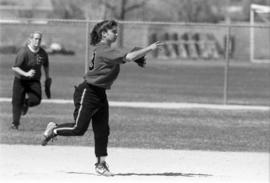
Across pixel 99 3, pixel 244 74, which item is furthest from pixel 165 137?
pixel 99 3

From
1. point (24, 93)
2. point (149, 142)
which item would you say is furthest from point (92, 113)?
point (24, 93)

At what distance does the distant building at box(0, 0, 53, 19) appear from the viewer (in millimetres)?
63469

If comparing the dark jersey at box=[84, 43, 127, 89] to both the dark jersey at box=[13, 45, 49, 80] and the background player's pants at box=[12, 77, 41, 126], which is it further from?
the background player's pants at box=[12, 77, 41, 126]

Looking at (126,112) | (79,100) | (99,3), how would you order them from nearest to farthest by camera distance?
(79,100) → (126,112) → (99,3)

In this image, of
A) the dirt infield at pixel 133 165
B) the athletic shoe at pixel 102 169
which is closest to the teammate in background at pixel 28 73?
the dirt infield at pixel 133 165

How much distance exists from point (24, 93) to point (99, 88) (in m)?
5.32

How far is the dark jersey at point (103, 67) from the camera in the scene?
386 inches

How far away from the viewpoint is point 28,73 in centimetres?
1465

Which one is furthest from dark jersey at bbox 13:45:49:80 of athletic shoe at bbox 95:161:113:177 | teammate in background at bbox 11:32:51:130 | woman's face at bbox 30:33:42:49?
athletic shoe at bbox 95:161:113:177

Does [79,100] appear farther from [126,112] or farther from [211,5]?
[211,5]

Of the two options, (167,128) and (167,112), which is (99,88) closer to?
(167,128)

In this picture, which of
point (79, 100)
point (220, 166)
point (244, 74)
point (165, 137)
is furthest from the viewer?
point (244, 74)

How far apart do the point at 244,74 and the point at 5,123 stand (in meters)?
19.4

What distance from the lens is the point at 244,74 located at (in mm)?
34625
